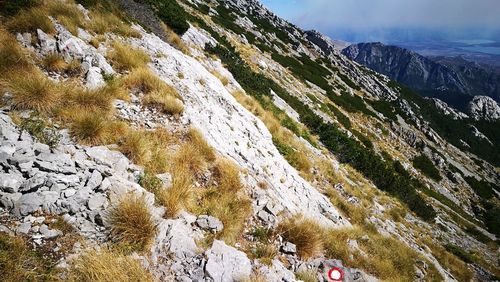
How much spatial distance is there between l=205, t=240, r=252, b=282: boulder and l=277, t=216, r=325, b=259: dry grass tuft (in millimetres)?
1481

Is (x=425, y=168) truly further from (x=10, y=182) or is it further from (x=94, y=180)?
(x=10, y=182)

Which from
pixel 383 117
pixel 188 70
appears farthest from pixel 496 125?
pixel 188 70

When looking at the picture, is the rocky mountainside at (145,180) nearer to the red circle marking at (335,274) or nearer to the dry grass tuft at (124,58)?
the dry grass tuft at (124,58)

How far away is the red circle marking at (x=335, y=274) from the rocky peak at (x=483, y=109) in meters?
184

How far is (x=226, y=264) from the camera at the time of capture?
5020mm

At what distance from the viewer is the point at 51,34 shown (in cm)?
852

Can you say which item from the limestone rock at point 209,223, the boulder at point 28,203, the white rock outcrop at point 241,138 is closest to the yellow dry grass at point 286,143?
the white rock outcrop at point 241,138

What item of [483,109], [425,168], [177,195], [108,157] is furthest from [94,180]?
[483,109]

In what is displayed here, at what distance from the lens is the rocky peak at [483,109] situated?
153 m

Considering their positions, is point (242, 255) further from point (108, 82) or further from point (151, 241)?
point (108, 82)

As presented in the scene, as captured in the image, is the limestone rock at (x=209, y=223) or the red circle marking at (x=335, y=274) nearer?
the limestone rock at (x=209, y=223)

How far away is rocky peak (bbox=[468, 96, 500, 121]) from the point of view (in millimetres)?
152738

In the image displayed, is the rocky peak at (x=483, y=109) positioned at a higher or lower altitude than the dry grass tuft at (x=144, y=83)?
higher

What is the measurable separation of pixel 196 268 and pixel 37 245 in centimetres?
230
